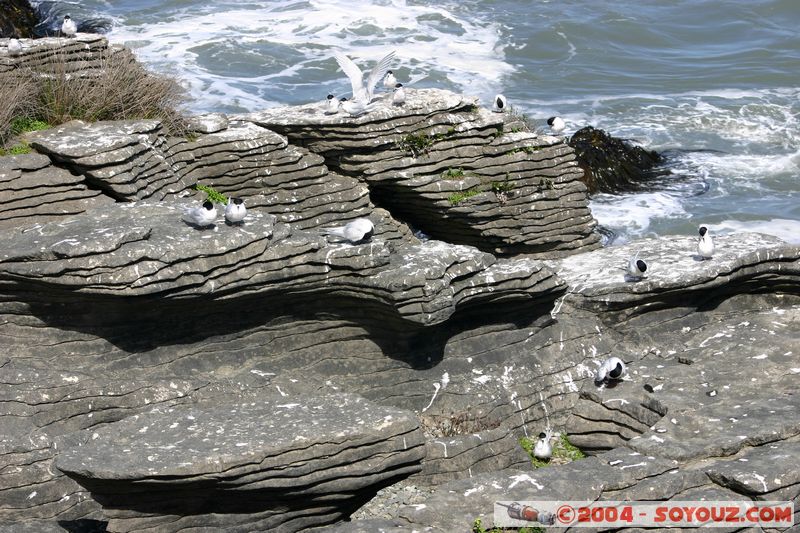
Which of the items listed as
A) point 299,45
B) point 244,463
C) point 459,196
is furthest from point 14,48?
point 299,45

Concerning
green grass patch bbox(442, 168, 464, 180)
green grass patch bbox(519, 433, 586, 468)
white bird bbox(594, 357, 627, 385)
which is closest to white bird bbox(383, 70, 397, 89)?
green grass patch bbox(442, 168, 464, 180)

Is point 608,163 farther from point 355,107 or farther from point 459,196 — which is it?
point 355,107

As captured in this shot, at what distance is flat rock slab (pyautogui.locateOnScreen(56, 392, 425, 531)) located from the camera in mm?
10523

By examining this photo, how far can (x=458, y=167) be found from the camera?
17.8m

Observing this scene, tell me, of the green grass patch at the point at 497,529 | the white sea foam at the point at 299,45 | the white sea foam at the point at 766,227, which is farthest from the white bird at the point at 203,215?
the white sea foam at the point at 299,45

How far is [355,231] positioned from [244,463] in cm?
388

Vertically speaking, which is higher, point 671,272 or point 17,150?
point 17,150

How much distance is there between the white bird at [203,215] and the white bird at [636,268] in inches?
241

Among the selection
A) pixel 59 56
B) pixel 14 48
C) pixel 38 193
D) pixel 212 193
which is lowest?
pixel 212 193

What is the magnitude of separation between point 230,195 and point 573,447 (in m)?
6.72

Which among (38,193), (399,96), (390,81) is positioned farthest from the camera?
(390,81)

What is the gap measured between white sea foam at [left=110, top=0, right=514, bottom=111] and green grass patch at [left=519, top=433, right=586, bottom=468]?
57.1 feet

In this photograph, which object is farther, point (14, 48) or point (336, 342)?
point (14, 48)

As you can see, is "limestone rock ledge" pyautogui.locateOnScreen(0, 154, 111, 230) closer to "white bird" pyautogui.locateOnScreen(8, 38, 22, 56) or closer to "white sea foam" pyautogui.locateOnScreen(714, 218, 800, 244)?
"white bird" pyautogui.locateOnScreen(8, 38, 22, 56)
